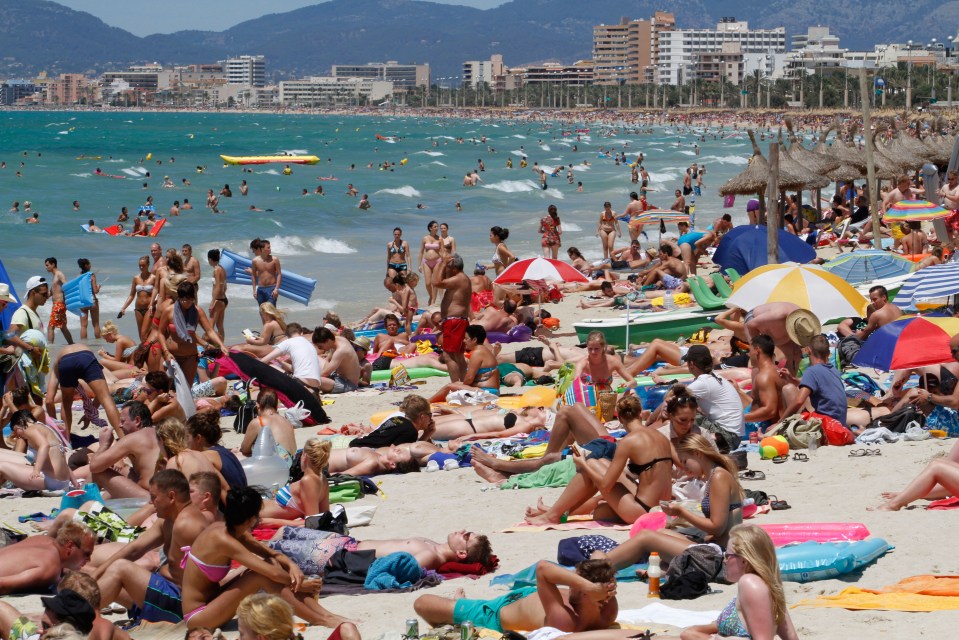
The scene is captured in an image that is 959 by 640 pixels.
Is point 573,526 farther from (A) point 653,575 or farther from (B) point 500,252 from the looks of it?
(B) point 500,252

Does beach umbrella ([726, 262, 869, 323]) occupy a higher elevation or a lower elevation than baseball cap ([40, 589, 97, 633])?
higher

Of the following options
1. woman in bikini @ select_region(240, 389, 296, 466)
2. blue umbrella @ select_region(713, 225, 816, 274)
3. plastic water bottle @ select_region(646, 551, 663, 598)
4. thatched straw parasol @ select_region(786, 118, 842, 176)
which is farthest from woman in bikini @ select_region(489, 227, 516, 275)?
plastic water bottle @ select_region(646, 551, 663, 598)

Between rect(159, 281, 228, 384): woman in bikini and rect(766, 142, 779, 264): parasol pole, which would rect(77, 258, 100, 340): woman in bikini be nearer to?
rect(159, 281, 228, 384): woman in bikini

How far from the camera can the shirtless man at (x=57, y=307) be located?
1209cm

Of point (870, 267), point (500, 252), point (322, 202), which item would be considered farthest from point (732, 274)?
point (322, 202)

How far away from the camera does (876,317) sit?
9.31 meters

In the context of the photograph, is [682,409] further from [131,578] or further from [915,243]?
[915,243]

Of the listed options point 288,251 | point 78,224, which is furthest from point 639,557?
point 78,224

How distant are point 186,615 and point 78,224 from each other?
26.9 meters

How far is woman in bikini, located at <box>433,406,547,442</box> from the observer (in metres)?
8.23

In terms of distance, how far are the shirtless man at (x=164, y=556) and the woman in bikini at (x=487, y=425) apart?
3217 millimetres

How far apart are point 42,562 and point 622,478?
2.78m

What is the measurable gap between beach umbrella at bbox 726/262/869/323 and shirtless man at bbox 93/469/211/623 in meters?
5.23

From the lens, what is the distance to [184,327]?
883cm
